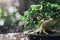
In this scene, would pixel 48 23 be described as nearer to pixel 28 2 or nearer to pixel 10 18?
pixel 28 2

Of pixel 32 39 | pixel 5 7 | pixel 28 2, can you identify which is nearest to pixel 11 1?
pixel 5 7

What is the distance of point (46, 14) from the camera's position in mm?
1712

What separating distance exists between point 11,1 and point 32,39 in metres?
1.51

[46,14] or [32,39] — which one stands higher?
[46,14]

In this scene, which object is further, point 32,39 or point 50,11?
point 32,39

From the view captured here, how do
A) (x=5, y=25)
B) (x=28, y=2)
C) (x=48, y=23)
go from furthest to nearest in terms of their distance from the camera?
(x=5, y=25)
(x=28, y=2)
(x=48, y=23)

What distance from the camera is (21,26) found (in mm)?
3008

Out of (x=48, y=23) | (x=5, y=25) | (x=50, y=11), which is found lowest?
(x=5, y=25)

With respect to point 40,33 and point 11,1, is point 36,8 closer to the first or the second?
point 40,33

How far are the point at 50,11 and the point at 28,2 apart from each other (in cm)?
126

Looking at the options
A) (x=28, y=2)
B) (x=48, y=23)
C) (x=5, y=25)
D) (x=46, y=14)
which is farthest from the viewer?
(x=5, y=25)

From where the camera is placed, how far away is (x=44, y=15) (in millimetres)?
1782

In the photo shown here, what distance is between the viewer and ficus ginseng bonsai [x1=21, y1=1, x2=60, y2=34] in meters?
1.72

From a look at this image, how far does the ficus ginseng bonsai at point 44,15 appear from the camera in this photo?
1718mm
